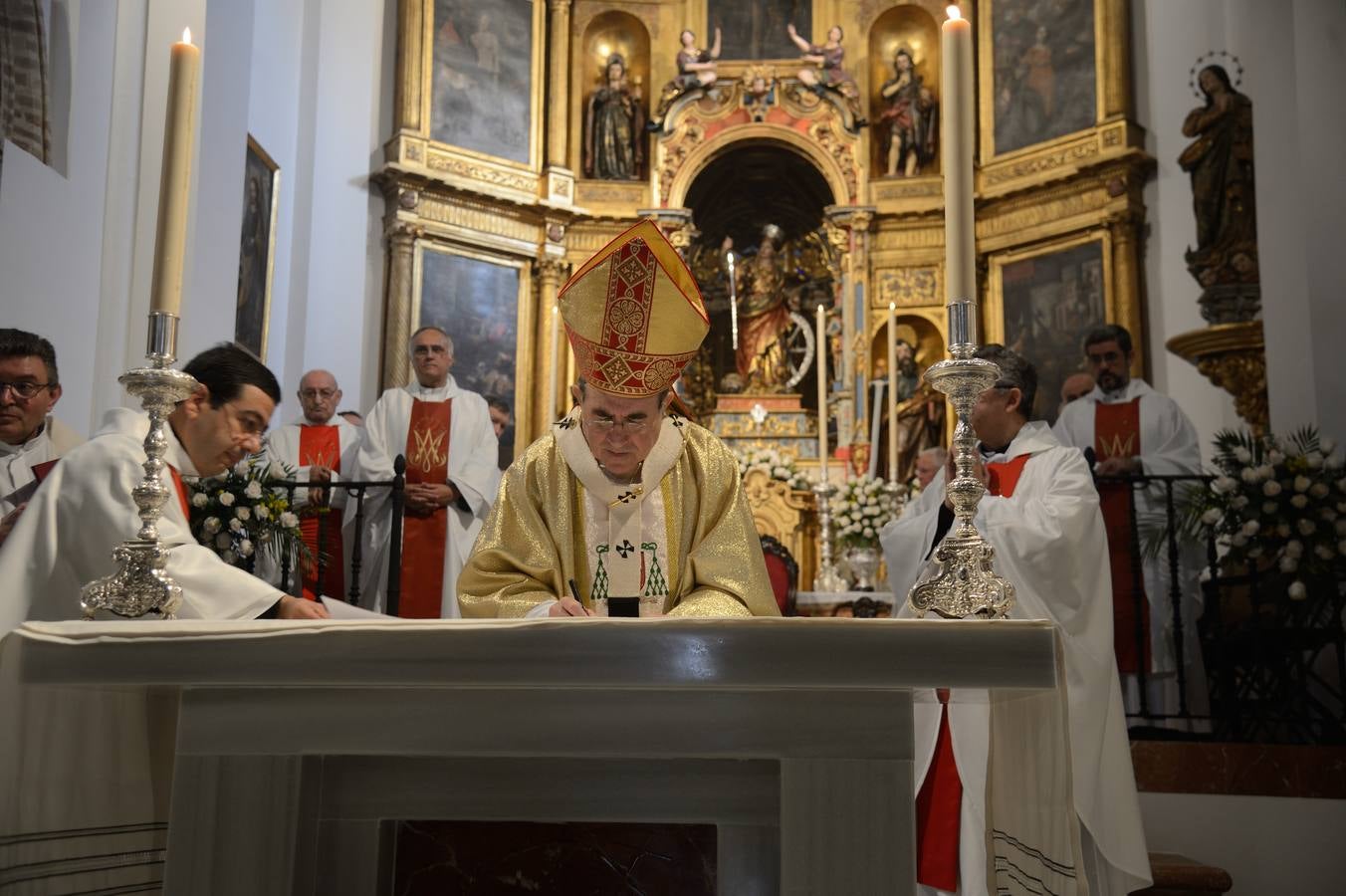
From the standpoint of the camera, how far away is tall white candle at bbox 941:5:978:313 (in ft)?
7.14

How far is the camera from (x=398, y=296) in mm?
11570

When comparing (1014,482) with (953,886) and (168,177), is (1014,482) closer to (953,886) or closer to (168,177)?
(953,886)

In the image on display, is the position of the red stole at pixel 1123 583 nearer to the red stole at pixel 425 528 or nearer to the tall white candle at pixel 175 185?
the red stole at pixel 425 528

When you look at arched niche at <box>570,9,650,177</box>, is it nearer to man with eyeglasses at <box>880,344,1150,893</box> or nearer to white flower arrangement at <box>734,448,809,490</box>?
white flower arrangement at <box>734,448,809,490</box>

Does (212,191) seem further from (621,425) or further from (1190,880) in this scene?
(1190,880)

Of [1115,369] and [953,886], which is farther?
[1115,369]

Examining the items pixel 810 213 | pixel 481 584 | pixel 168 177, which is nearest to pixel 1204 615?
pixel 481 584

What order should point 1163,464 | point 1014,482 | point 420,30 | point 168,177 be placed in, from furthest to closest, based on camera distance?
1. point 420,30
2. point 1163,464
3. point 1014,482
4. point 168,177

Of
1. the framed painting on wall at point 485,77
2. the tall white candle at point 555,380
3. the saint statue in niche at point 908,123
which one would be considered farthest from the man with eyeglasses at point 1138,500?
the framed painting on wall at point 485,77

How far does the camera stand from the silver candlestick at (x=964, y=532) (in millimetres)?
1936

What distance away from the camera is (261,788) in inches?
58.3

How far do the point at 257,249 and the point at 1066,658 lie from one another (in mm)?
8298

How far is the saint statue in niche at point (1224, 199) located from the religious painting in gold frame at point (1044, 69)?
2.14 metres

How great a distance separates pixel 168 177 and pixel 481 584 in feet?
3.38
